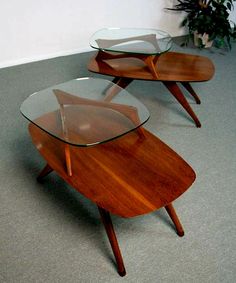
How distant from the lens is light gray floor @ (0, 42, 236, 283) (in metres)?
1.32

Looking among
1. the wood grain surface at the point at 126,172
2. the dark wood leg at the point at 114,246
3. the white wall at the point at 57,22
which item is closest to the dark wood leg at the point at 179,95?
the wood grain surface at the point at 126,172

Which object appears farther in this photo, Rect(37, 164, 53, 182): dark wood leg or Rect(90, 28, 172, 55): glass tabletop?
Rect(90, 28, 172, 55): glass tabletop

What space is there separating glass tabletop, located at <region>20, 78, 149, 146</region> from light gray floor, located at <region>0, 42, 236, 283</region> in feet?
1.35

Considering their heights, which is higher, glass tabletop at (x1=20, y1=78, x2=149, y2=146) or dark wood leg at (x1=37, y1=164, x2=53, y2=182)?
glass tabletop at (x1=20, y1=78, x2=149, y2=146)

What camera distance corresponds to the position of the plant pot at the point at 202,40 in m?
3.49

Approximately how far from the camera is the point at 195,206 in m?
1.63

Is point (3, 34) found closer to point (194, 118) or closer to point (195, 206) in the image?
point (194, 118)

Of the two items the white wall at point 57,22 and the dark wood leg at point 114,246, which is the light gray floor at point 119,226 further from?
the white wall at point 57,22

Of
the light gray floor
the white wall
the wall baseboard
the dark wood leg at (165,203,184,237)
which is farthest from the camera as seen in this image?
the wall baseboard

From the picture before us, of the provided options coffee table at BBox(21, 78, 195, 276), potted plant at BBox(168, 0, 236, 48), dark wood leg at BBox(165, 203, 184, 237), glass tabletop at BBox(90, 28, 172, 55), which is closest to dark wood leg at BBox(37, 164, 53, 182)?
coffee table at BBox(21, 78, 195, 276)

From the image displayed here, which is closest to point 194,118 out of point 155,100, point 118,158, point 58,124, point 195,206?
point 155,100

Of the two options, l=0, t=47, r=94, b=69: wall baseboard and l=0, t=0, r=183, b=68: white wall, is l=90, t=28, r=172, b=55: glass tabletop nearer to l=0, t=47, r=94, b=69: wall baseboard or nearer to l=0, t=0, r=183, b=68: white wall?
l=0, t=0, r=183, b=68: white wall

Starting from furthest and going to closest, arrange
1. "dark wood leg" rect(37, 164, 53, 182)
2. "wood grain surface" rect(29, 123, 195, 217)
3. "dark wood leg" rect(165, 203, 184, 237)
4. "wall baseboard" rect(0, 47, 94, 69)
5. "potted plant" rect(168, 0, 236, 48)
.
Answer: "potted plant" rect(168, 0, 236, 48)
"wall baseboard" rect(0, 47, 94, 69)
"dark wood leg" rect(37, 164, 53, 182)
"dark wood leg" rect(165, 203, 184, 237)
"wood grain surface" rect(29, 123, 195, 217)

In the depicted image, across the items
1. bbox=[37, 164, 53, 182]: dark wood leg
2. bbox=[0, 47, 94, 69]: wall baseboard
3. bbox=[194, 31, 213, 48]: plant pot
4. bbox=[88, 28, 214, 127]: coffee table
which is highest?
bbox=[88, 28, 214, 127]: coffee table
